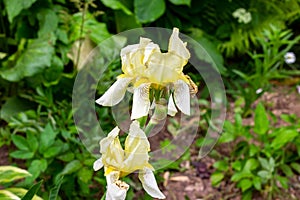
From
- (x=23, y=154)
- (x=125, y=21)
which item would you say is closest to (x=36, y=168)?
(x=23, y=154)

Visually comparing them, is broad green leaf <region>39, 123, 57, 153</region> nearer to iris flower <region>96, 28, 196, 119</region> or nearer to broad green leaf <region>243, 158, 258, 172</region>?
broad green leaf <region>243, 158, 258, 172</region>

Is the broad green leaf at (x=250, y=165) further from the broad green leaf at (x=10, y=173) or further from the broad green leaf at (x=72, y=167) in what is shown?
the broad green leaf at (x=10, y=173)

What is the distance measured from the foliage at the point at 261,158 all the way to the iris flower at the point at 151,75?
4.48 ft

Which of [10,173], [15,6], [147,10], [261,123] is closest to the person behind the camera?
[10,173]

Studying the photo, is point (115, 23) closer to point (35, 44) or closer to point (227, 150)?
point (35, 44)

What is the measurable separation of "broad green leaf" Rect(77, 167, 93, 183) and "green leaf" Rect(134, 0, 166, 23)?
1159 mm

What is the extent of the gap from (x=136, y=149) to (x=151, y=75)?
13cm

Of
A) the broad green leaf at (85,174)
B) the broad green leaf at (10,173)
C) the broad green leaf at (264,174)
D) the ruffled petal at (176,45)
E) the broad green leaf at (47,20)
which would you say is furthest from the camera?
the broad green leaf at (47,20)

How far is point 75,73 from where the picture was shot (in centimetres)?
248

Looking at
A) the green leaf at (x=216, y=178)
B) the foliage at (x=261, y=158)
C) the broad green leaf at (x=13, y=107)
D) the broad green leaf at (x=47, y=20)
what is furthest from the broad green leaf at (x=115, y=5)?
the green leaf at (x=216, y=178)

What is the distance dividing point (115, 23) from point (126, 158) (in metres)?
2.08

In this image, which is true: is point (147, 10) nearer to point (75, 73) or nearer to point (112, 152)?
point (75, 73)

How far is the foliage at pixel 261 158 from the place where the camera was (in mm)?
2203

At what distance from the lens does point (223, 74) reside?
9.86 ft
